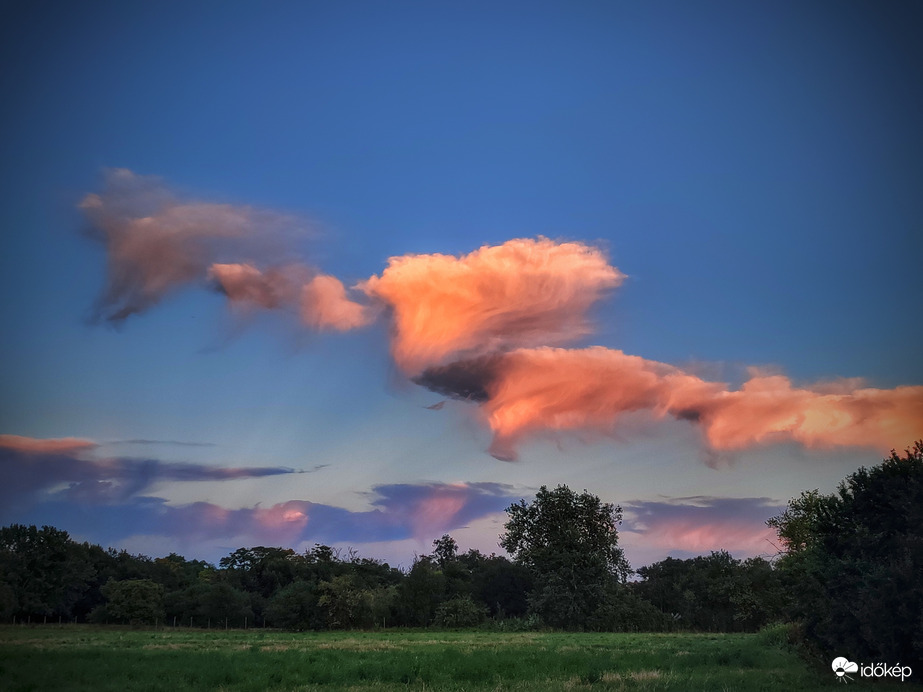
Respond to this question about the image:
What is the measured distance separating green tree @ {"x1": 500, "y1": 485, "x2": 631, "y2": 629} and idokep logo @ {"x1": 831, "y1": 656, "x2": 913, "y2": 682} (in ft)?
200

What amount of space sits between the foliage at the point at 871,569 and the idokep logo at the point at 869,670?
0.25 metres

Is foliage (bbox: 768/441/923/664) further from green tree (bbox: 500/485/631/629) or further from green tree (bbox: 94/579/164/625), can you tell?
green tree (bbox: 94/579/164/625)

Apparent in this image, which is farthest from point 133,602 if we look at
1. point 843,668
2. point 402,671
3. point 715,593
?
point 843,668

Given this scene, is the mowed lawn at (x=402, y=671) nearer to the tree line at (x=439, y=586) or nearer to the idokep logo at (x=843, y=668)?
the idokep logo at (x=843, y=668)

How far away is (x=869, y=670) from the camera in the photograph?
20891mm

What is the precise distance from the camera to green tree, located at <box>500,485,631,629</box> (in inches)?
3184

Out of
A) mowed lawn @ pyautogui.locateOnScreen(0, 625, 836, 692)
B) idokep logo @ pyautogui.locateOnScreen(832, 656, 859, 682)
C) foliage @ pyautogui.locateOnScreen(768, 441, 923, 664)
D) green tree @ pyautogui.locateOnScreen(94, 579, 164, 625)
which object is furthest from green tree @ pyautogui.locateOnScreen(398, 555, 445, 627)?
idokep logo @ pyautogui.locateOnScreen(832, 656, 859, 682)

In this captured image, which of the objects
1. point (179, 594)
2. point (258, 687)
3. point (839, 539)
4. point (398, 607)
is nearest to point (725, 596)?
point (398, 607)

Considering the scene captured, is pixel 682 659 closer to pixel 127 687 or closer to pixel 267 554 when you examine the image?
pixel 127 687

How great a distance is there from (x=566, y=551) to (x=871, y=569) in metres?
63.7

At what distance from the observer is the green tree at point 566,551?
80875mm

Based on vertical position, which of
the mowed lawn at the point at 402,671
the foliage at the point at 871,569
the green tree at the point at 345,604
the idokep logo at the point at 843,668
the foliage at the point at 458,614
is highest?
the foliage at the point at 871,569

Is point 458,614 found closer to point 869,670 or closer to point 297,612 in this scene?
point 297,612

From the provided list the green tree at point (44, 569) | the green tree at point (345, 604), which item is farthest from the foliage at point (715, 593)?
the green tree at point (44, 569)
